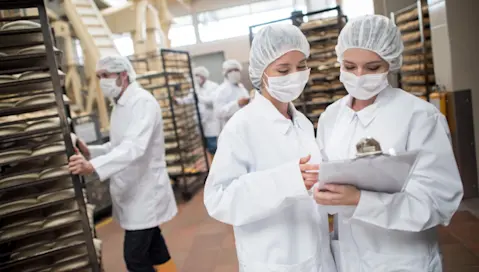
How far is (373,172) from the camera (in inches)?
40.8

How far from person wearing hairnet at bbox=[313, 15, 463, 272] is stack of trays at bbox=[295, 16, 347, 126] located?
2.37 m

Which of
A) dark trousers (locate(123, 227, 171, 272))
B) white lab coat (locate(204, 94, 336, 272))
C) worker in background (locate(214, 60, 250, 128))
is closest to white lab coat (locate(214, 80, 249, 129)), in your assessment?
worker in background (locate(214, 60, 250, 128))

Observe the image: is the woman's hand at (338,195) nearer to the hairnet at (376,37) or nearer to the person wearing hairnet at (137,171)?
the hairnet at (376,37)

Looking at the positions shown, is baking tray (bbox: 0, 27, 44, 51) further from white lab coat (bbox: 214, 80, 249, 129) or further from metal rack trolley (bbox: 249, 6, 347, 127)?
white lab coat (bbox: 214, 80, 249, 129)

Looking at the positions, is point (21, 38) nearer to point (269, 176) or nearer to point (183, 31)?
point (269, 176)

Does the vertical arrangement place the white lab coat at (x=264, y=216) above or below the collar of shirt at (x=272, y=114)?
below

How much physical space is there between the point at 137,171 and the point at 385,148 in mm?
1667

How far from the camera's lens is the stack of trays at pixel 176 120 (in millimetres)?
5043

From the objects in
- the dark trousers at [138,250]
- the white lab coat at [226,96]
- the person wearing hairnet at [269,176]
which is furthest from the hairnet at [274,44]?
the white lab coat at [226,96]

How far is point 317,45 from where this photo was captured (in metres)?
3.82

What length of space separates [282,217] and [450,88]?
286cm

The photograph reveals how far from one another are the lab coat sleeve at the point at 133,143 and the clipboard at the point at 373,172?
147cm

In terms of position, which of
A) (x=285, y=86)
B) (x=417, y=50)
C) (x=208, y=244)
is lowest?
(x=208, y=244)

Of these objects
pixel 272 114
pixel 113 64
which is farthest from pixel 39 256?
pixel 272 114
